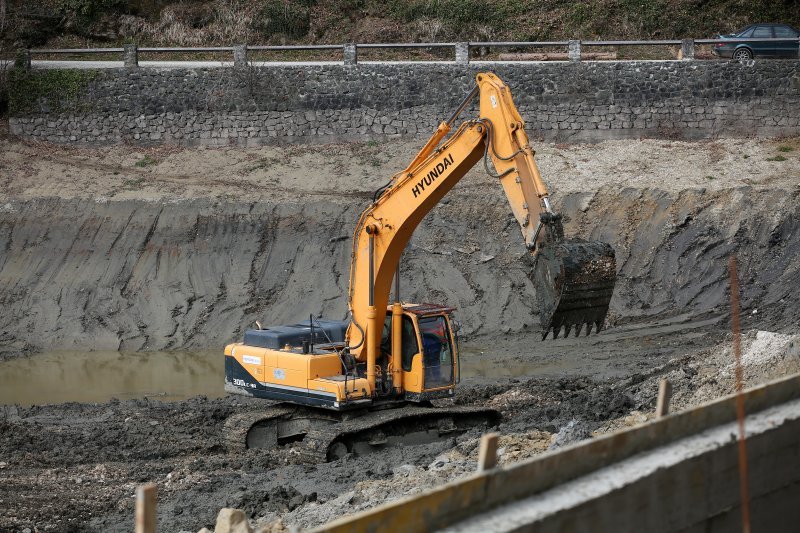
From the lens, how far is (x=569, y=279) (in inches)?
456

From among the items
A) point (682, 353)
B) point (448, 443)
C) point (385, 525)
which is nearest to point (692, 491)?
point (385, 525)

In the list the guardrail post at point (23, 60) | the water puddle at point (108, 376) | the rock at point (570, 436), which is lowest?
the water puddle at point (108, 376)

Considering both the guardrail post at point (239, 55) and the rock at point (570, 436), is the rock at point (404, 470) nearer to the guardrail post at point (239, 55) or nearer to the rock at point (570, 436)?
the rock at point (570, 436)

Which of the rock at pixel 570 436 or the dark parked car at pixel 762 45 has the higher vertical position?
the dark parked car at pixel 762 45

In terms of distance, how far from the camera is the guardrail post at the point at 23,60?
2870 cm

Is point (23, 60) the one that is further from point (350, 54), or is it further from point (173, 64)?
point (350, 54)

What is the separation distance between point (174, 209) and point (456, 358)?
12659 mm

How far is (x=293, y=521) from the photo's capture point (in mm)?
9844

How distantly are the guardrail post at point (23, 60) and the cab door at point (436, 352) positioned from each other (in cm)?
1888

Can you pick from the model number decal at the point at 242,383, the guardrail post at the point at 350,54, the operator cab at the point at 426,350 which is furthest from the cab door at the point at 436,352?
the guardrail post at the point at 350,54

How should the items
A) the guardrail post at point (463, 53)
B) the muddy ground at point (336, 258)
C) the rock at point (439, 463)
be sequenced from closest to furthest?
the rock at point (439, 463) → the muddy ground at point (336, 258) → the guardrail post at point (463, 53)

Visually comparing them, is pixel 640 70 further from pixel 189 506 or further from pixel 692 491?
pixel 692 491

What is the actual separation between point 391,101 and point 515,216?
52.9ft

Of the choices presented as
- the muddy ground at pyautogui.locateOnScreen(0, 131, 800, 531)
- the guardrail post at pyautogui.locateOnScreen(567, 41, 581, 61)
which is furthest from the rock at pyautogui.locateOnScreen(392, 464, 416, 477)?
the guardrail post at pyautogui.locateOnScreen(567, 41, 581, 61)
